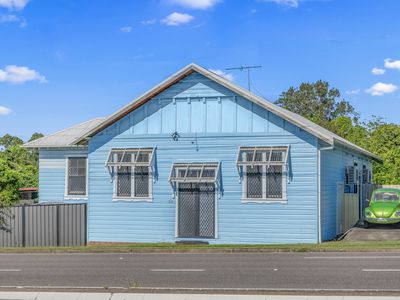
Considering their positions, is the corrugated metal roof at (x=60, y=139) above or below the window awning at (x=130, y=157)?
above

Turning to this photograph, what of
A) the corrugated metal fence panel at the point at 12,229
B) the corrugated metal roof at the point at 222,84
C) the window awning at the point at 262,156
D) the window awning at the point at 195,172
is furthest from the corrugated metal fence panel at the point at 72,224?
the window awning at the point at 262,156

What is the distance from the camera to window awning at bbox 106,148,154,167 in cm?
2644

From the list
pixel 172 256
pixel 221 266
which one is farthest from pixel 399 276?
pixel 172 256

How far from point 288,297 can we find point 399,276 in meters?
Result: 4.01

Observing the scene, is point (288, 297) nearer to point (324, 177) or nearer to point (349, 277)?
point (349, 277)

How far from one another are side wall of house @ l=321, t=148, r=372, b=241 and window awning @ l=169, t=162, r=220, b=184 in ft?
13.2

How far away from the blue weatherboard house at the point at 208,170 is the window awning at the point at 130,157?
39 mm

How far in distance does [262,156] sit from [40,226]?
10006mm

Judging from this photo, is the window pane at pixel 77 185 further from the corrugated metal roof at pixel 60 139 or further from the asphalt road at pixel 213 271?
the asphalt road at pixel 213 271

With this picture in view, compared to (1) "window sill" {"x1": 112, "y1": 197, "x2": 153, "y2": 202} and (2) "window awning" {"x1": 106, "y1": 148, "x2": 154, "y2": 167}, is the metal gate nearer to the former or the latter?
(1) "window sill" {"x1": 112, "y1": 197, "x2": 153, "y2": 202}

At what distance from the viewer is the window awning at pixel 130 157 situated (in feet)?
86.7

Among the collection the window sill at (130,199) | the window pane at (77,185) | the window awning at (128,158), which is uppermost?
the window awning at (128,158)

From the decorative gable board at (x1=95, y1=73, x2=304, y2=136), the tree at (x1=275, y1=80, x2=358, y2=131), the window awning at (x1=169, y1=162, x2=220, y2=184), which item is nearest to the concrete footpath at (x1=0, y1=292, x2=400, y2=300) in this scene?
the window awning at (x1=169, y1=162, x2=220, y2=184)

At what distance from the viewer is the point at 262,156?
82.2 ft
